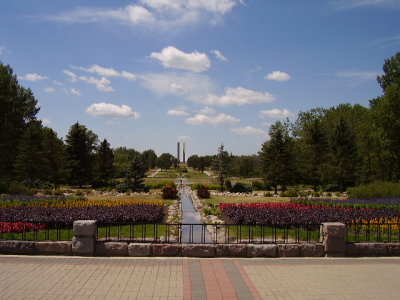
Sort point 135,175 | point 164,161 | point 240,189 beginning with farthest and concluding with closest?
point 164,161
point 240,189
point 135,175

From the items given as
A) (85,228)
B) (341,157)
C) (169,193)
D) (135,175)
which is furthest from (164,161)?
(85,228)

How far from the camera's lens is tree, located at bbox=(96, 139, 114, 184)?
146 feet

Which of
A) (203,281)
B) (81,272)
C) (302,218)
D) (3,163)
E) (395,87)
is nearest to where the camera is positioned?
(203,281)

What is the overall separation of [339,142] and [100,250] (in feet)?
113

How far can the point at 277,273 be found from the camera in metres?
8.87

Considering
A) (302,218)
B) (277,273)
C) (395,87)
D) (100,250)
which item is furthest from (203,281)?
(395,87)

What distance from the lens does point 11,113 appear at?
47.6 meters

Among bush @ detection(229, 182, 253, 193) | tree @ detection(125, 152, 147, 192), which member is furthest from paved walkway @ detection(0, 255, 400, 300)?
Result: bush @ detection(229, 182, 253, 193)

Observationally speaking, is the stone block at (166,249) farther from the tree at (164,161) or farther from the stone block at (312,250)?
the tree at (164,161)

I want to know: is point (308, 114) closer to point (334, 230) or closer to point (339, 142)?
point (339, 142)

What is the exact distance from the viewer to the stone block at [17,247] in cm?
1029

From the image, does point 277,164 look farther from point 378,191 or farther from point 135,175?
point 135,175

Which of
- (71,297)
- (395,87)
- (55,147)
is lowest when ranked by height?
(71,297)

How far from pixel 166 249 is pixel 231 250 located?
1.86 m
